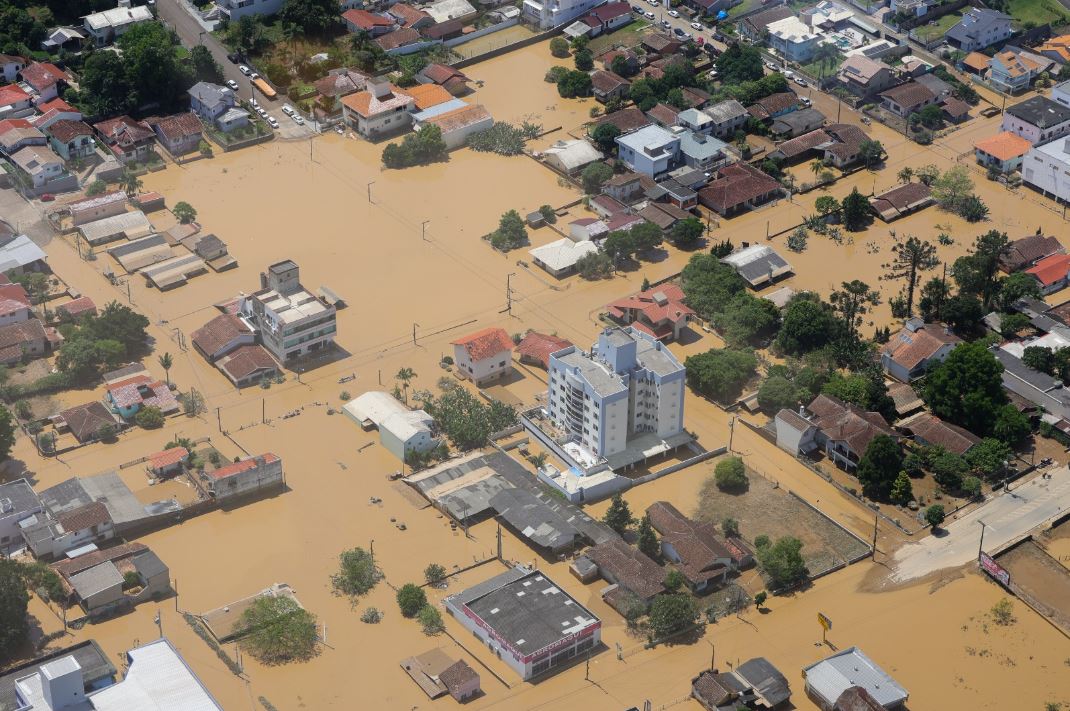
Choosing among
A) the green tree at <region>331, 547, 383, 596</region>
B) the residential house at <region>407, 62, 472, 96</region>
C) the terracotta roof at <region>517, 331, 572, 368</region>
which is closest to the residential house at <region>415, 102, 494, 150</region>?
the residential house at <region>407, 62, 472, 96</region>

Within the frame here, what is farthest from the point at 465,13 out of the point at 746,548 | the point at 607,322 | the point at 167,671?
the point at 167,671

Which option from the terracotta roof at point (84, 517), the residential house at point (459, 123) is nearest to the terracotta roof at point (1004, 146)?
the residential house at point (459, 123)

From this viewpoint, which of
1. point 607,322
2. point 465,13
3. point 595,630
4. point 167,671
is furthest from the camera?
point 465,13

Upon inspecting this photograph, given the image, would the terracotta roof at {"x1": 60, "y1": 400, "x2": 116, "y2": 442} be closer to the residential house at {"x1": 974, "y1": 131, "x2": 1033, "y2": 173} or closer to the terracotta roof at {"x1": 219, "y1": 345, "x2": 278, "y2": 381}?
the terracotta roof at {"x1": 219, "y1": 345, "x2": 278, "y2": 381}

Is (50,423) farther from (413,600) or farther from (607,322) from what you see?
(607,322)

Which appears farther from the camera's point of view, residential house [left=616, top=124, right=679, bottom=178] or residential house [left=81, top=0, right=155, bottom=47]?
residential house [left=81, top=0, right=155, bottom=47]

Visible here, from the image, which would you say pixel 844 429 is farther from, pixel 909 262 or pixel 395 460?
pixel 395 460

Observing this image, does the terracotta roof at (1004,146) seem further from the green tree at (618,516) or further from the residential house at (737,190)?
the green tree at (618,516)
